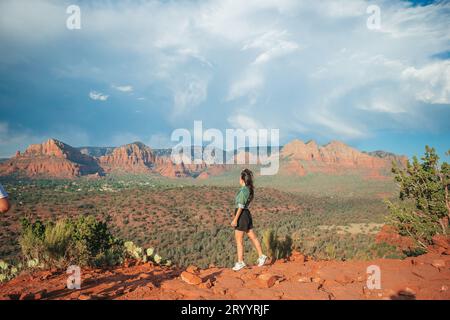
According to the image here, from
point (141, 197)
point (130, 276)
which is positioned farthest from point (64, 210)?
point (130, 276)

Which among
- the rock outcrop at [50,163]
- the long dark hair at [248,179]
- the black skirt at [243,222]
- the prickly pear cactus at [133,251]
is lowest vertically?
the prickly pear cactus at [133,251]

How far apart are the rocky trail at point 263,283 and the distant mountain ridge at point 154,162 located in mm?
98303

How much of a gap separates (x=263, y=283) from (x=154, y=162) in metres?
164

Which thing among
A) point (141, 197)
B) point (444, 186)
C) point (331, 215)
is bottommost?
point (331, 215)

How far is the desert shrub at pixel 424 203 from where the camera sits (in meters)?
10.0

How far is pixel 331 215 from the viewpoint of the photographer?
1774 inches

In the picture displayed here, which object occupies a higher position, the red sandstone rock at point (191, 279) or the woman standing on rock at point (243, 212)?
the woman standing on rock at point (243, 212)

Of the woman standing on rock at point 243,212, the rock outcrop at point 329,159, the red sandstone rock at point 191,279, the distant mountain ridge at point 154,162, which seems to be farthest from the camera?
the rock outcrop at point 329,159

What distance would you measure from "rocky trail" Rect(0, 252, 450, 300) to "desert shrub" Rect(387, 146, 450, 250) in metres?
4.00

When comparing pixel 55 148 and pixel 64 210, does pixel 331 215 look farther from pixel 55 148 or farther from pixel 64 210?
pixel 55 148

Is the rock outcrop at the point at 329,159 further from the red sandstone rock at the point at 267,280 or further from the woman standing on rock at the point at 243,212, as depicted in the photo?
the red sandstone rock at the point at 267,280

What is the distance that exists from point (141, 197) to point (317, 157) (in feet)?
323

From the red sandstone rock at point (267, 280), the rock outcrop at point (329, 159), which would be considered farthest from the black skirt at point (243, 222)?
the rock outcrop at point (329, 159)

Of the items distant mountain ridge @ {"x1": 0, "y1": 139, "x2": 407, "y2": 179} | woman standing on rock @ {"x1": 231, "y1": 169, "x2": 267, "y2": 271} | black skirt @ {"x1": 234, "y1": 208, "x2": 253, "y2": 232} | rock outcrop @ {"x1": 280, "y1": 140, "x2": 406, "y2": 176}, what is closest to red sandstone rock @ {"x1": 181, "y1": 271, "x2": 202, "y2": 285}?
woman standing on rock @ {"x1": 231, "y1": 169, "x2": 267, "y2": 271}
